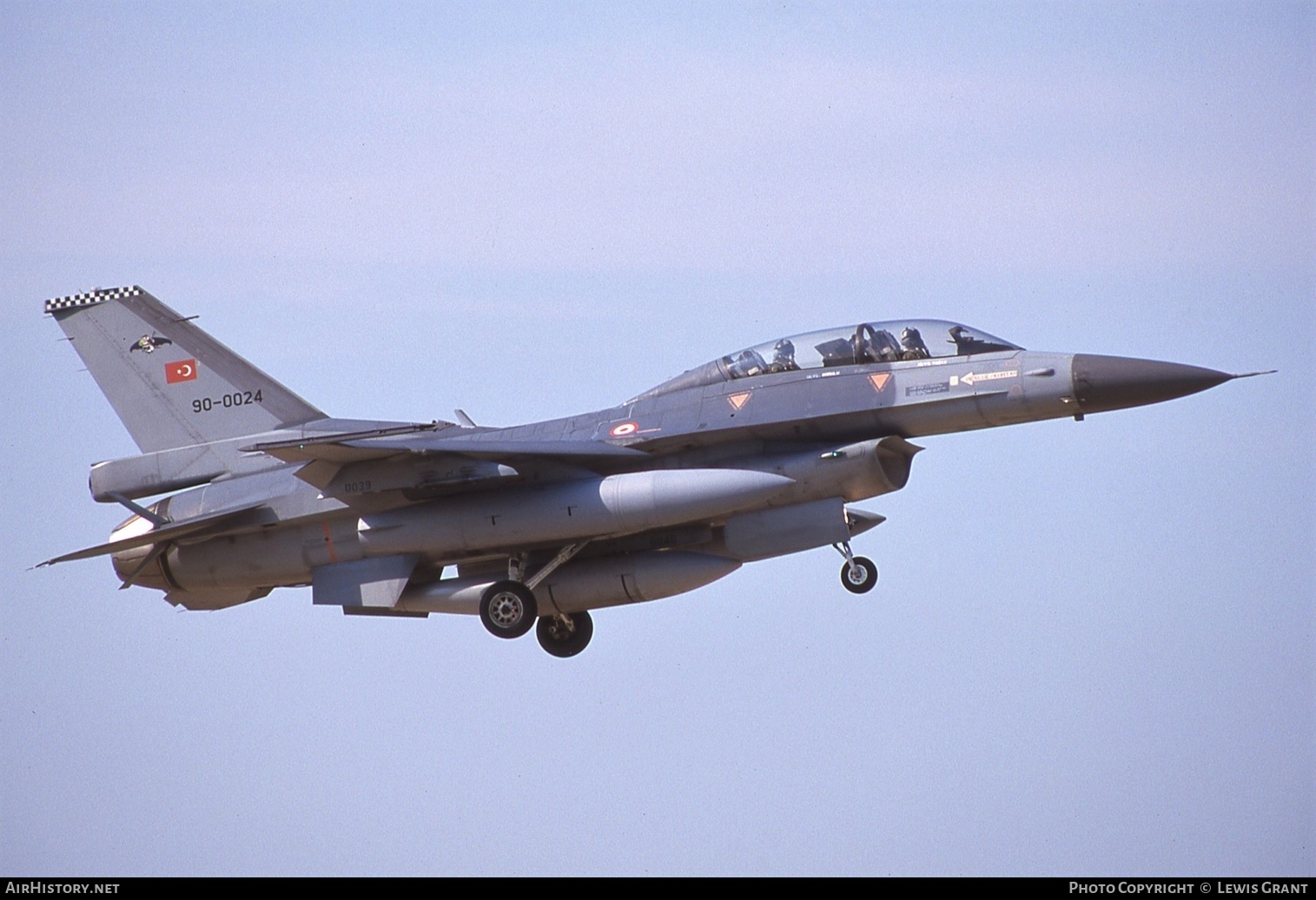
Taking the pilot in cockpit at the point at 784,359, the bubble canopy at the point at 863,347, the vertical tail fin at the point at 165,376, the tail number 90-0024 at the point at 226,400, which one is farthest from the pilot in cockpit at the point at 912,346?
the tail number 90-0024 at the point at 226,400

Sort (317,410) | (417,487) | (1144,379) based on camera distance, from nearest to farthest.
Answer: (1144,379), (417,487), (317,410)

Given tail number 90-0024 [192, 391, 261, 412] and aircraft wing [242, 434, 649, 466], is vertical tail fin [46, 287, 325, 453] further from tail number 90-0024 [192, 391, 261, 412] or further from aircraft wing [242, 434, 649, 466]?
aircraft wing [242, 434, 649, 466]

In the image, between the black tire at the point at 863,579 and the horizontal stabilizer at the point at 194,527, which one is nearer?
the black tire at the point at 863,579

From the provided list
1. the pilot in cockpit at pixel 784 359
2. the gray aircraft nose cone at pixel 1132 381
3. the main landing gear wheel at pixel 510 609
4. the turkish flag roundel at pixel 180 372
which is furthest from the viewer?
the turkish flag roundel at pixel 180 372

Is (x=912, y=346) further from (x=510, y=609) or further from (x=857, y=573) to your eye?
(x=510, y=609)

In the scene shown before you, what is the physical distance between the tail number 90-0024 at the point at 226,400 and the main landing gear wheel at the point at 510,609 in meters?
3.76

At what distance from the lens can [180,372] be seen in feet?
68.0

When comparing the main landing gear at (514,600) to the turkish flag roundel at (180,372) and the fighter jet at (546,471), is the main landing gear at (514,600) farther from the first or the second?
the turkish flag roundel at (180,372)

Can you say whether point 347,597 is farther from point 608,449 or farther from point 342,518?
point 608,449

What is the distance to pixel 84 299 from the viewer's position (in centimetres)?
2102

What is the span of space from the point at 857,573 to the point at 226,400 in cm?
740

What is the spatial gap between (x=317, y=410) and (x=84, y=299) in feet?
9.87

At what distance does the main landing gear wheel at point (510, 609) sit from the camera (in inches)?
749

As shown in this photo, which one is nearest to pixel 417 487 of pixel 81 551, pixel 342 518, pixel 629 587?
pixel 342 518
